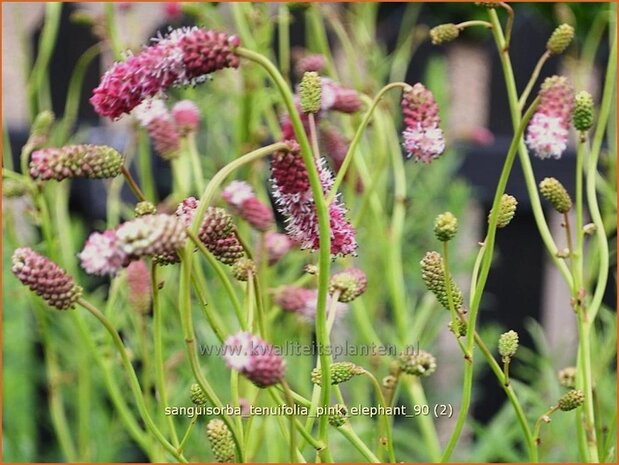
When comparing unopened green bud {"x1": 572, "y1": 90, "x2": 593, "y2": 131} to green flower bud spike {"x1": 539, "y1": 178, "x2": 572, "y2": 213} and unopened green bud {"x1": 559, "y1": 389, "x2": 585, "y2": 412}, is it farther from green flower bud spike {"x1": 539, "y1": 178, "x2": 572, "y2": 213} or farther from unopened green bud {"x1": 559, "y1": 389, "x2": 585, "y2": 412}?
unopened green bud {"x1": 559, "y1": 389, "x2": 585, "y2": 412}

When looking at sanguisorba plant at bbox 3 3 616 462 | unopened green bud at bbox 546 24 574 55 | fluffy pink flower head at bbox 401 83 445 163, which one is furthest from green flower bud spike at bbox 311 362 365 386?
unopened green bud at bbox 546 24 574 55

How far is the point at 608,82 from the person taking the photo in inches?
22.5

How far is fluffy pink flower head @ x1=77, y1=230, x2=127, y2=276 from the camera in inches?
12.7

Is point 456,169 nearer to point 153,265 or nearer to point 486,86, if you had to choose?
point 486,86

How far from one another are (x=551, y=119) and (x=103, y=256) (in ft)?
0.89

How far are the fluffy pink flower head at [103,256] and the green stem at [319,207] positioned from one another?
0.23ft

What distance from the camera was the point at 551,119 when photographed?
1.64ft

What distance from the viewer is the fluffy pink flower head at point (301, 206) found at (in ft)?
1.24

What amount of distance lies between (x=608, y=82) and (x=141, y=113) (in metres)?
0.29

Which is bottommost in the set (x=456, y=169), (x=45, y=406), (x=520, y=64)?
(x=45, y=406)

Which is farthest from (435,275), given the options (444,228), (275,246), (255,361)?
(275,246)

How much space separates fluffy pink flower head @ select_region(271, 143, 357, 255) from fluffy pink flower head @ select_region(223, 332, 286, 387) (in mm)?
64

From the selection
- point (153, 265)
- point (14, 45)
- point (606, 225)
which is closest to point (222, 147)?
point (606, 225)

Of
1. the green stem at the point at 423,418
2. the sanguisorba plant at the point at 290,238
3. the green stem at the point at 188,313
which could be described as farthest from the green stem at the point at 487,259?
the green stem at the point at 423,418
